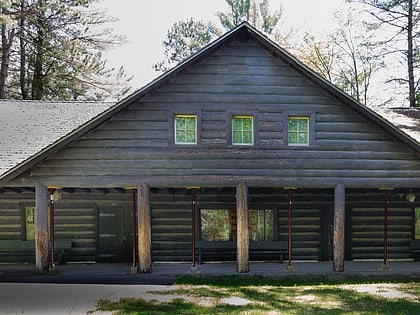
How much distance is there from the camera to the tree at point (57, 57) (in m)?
25.7

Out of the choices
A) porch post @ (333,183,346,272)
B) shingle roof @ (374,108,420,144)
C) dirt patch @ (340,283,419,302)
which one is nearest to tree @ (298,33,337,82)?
shingle roof @ (374,108,420,144)

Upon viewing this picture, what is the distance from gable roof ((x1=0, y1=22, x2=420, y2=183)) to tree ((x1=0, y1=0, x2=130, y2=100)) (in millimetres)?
17660

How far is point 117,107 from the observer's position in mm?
10828

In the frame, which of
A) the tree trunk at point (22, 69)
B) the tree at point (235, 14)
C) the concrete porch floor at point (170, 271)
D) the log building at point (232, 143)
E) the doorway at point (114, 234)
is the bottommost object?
the concrete porch floor at point (170, 271)

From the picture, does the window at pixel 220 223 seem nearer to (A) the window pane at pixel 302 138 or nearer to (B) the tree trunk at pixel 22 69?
(A) the window pane at pixel 302 138

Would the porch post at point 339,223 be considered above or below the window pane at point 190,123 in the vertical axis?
below

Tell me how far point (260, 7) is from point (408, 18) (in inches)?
502

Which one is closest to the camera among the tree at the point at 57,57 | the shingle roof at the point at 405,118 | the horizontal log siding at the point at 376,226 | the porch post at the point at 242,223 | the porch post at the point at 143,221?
the porch post at the point at 143,221

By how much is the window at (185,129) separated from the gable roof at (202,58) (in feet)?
4.00

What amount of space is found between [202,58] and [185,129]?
223cm

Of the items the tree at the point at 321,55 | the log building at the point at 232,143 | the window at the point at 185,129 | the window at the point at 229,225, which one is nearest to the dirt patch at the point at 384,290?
the log building at the point at 232,143

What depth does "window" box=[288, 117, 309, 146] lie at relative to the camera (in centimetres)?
1155

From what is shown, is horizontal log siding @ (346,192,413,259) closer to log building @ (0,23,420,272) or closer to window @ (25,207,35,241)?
log building @ (0,23,420,272)

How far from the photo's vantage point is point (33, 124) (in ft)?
48.4
